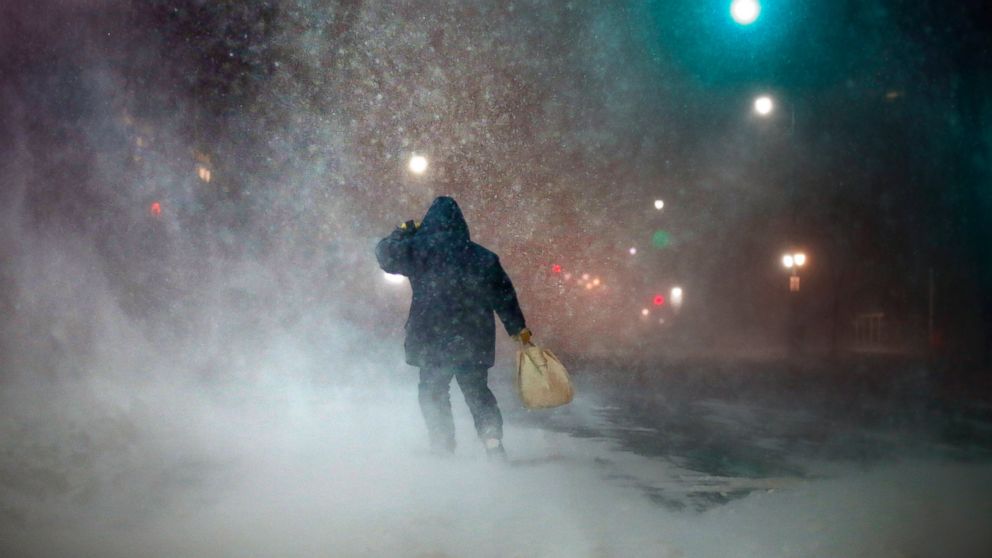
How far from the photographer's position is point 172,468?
511 cm

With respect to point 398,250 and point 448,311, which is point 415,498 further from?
point 398,250

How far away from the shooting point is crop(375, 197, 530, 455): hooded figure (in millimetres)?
5621

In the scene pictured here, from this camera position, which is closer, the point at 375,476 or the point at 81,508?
the point at 81,508

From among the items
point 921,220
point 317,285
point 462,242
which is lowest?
point 462,242

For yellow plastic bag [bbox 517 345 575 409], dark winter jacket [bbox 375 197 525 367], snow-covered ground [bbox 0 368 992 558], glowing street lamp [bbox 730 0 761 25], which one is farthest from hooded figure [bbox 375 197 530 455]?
glowing street lamp [bbox 730 0 761 25]

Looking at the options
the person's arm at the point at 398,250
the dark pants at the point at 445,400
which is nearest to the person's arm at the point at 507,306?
the dark pants at the point at 445,400

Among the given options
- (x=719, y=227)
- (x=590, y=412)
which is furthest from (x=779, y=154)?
(x=590, y=412)

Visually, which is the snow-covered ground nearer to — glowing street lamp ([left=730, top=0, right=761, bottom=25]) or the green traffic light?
glowing street lamp ([left=730, top=0, right=761, bottom=25])

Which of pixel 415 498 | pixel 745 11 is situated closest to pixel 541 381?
pixel 415 498

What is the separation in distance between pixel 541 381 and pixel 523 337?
0.36m

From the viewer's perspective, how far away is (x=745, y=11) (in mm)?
9578

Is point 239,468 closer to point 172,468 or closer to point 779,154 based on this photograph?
point 172,468

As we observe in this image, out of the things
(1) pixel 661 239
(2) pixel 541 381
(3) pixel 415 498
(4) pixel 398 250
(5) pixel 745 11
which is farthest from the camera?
(1) pixel 661 239

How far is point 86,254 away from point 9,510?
1072 cm
